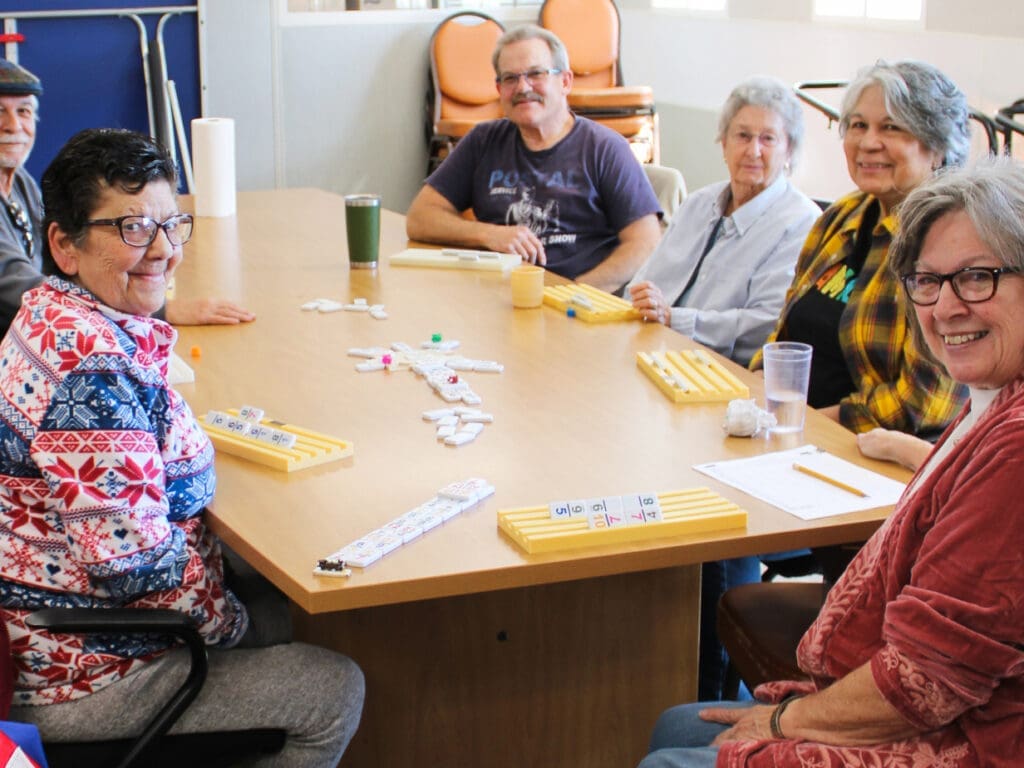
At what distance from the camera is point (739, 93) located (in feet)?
10.4

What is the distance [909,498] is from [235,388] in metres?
1.36

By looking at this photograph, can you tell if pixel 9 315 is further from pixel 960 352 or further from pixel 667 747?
→ pixel 960 352

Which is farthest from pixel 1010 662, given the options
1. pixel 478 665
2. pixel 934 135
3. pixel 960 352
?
pixel 934 135

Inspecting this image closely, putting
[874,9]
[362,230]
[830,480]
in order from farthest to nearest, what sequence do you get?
[874,9], [362,230], [830,480]

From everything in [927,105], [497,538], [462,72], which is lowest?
[497,538]

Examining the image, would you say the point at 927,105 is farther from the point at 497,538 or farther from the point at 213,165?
the point at 213,165

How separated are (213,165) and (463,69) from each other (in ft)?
9.07

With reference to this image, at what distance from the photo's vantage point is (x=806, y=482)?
1.94 meters

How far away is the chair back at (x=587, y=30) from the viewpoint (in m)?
6.71

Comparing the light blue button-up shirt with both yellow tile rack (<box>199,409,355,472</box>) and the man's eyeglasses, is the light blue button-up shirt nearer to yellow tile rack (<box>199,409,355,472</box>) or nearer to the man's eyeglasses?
the man's eyeglasses

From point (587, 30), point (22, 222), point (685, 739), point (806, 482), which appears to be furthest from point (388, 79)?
point (685, 739)

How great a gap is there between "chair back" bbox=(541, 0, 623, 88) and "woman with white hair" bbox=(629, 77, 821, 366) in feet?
11.8

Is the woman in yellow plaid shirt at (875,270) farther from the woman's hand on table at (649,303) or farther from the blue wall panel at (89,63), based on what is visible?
the blue wall panel at (89,63)

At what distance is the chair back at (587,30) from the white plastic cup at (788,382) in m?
4.77
